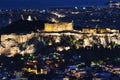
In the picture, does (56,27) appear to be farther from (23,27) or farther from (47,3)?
(47,3)

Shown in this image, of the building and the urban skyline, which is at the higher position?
the building

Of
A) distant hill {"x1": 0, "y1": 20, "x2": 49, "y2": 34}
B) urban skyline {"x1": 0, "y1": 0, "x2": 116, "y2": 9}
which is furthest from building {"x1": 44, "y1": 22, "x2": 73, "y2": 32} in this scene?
urban skyline {"x1": 0, "y1": 0, "x2": 116, "y2": 9}

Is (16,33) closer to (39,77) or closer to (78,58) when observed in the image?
(78,58)

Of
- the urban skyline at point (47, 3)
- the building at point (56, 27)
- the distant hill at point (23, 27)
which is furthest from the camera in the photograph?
the urban skyline at point (47, 3)

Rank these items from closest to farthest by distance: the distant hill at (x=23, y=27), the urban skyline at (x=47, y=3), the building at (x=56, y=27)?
the building at (x=56, y=27) < the distant hill at (x=23, y=27) < the urban skyline at (x=47, y=3)

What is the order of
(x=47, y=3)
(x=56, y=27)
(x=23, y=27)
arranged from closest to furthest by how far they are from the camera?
(x=56, y=27), (x=23, y=27), (x=47, y=3)

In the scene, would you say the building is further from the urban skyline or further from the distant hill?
the urban skyline

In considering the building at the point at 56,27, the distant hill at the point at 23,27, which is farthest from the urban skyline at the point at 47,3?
the building at the point at 56,27

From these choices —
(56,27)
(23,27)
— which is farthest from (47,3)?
(56,27)

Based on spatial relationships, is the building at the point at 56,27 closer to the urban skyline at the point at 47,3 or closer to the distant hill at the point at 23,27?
the distant hill at the point at 23,27

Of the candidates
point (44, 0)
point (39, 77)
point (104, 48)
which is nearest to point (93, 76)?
point (39, 77)

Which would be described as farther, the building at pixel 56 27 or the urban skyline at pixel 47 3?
the urban skyline at pixel 47 3
